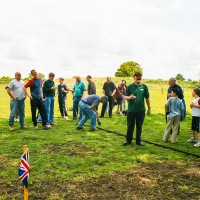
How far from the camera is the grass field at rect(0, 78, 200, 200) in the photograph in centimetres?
485

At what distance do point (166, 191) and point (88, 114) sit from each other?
234 inches

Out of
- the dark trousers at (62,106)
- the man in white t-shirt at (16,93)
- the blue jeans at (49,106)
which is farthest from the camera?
the dark trousers at (62,106)

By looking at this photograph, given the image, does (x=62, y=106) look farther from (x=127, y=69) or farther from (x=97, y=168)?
(x=127, y=69)

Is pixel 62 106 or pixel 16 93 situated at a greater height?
pixel 16 93

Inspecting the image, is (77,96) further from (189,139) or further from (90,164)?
(90,164)

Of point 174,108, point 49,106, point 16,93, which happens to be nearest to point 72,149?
point 174,108

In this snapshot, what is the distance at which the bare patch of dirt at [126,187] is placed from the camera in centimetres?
469

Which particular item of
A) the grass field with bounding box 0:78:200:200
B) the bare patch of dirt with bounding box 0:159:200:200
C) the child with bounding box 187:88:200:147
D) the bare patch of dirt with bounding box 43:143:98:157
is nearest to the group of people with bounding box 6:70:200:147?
the child with bounding box 187:88:200:147

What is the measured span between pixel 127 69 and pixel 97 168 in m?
104

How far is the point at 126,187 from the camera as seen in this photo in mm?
5082

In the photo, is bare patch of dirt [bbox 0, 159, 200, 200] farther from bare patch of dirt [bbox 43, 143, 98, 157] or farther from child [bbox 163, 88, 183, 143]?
child [bbox 163, 88, 183, 143]

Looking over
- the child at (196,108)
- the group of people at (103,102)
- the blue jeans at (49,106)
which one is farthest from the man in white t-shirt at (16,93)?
the child at (196,108)

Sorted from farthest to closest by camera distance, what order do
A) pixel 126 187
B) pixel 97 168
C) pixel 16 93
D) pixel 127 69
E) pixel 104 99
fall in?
pixel 127 69 < pixel 16 93 < pixel 104 99 < pixel 97 168 < pixel 126 187

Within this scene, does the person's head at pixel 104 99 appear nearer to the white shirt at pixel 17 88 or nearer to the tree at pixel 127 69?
the white shirt at pixel 17 88
